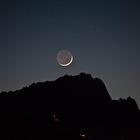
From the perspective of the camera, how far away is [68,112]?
8544 cm

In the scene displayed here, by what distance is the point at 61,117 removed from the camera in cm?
8031

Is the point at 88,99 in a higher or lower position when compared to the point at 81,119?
higher

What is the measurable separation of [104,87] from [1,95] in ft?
162

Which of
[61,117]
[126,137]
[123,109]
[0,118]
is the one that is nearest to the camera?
[0,118]

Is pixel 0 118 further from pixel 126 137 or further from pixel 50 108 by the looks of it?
pixel 126 137

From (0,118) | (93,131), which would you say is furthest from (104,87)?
(0,118)

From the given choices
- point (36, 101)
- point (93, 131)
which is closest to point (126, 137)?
point (93, 131)

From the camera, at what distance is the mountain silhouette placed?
59.5 metres

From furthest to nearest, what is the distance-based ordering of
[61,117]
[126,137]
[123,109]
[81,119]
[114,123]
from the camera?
[123,109] → [114,123] → [126,137] → [81,119] → [61,117]

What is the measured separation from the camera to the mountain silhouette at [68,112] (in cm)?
5950

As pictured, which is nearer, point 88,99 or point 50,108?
point 50,108

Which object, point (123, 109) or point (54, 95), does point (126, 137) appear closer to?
point (123, 109)

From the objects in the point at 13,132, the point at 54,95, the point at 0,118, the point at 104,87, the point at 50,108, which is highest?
the point at 104,87

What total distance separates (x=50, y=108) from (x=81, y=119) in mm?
12354
